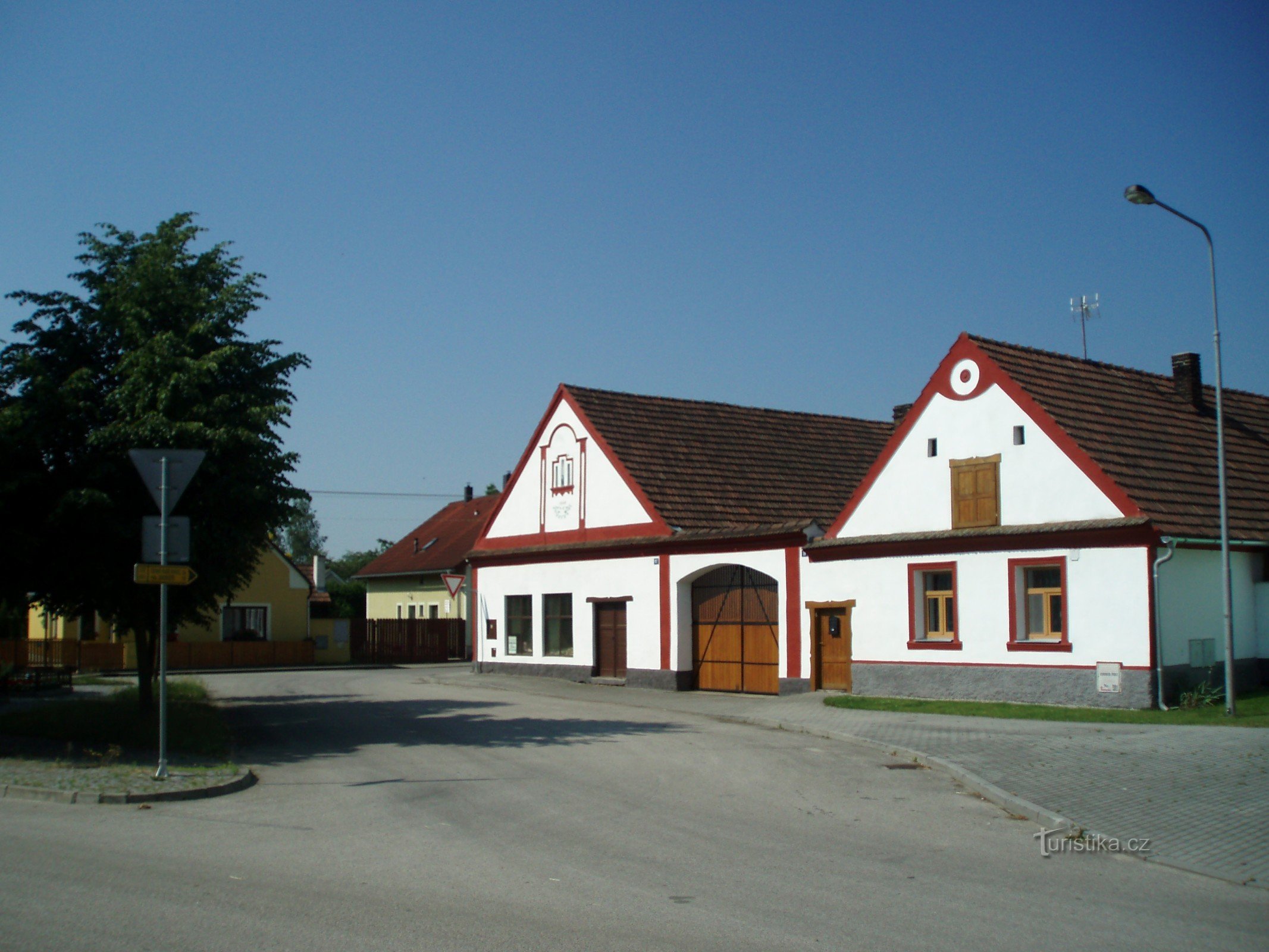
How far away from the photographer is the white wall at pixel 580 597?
98.0 feet

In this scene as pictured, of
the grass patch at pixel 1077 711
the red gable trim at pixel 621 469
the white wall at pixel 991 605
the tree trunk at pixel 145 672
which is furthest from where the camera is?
the red gable trim at pixel 621 469

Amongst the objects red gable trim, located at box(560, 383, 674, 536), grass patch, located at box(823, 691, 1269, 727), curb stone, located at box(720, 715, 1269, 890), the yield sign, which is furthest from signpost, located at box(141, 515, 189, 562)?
red gable trim, located at box(560, 383, 674, 536)

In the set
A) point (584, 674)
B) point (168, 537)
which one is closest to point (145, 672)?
point (168, 537)

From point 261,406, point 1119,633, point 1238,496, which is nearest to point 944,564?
point 1119,633

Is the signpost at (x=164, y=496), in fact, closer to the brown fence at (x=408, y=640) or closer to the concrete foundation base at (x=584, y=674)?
the concrete foundation base at (x=584, y=674)

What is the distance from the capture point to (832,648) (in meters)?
25.6

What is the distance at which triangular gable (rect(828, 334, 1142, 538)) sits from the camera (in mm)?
21344

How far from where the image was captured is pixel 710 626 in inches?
1122

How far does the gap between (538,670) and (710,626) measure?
306 inches

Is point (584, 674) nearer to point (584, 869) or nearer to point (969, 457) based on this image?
point (969, 457)

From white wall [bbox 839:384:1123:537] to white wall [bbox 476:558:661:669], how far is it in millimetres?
6536

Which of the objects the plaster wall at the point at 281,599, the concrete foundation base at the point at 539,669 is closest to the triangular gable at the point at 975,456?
the concrete foundation base at the point at 539,669

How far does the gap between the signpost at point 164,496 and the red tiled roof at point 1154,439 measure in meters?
15.8

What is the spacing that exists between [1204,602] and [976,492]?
456 cm
